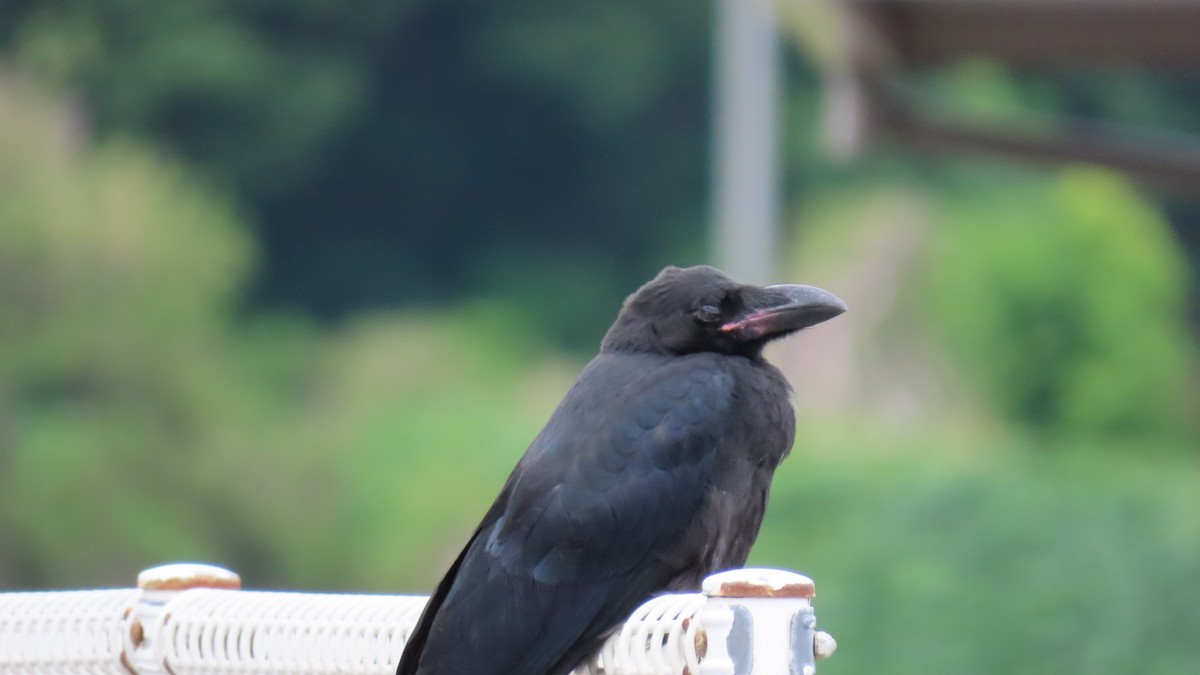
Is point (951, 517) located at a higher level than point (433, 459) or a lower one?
higher

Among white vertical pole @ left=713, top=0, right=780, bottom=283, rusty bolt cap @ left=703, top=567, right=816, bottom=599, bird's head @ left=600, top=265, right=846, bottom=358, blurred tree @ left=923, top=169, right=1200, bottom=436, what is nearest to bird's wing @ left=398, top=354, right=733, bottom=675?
bird's head @ left=600, top=265, right=846, bottom=358

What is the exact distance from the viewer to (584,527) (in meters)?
2.96

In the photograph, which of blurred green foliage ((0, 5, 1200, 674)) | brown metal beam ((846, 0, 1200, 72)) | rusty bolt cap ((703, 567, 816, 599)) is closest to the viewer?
rusty bolt cap ((703, 567, 816, 599))

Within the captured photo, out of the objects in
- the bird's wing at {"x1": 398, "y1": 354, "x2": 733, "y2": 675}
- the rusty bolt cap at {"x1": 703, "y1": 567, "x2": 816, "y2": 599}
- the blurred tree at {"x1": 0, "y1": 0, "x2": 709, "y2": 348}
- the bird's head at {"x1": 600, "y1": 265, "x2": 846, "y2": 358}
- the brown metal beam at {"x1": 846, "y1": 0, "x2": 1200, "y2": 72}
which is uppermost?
the brown metal beam at {"x1": 846, "y1": 0, "x2": 1200, "y2": 72}

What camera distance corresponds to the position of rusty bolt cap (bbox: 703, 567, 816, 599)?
1.98 meters

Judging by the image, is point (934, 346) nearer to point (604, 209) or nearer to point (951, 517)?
point (951, 517)

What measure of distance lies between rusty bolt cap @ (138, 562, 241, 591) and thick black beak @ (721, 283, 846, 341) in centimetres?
110

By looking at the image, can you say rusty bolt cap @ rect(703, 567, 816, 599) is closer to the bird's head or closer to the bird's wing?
the bird's wing

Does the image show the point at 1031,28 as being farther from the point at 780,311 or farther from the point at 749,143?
the point at 749,143

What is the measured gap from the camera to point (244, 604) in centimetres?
249

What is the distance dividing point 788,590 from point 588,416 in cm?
120

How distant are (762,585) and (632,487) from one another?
1050 mm

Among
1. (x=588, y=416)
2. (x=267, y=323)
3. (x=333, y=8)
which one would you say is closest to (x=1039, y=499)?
(x=588, y=416)

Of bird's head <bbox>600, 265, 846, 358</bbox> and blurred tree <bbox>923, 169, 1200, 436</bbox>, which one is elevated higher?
bird's head <bbox>600, 265, 846, 358</bbox>
